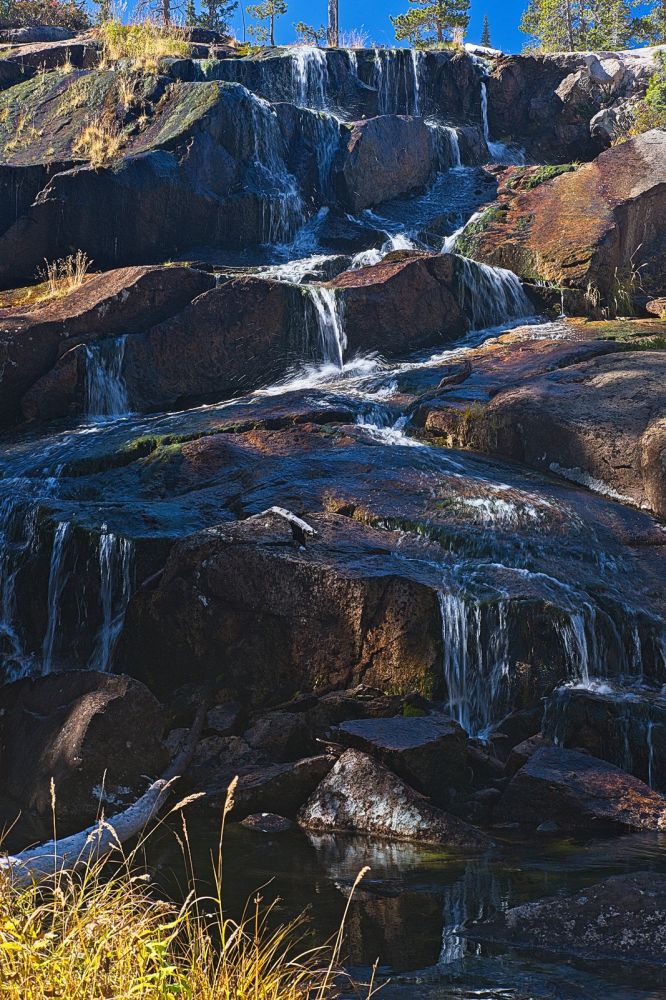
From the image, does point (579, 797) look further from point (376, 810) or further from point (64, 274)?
point (64, 274)

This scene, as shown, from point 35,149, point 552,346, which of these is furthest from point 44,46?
point 552,346

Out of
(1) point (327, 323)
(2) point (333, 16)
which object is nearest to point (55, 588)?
(1) point (327, 323)

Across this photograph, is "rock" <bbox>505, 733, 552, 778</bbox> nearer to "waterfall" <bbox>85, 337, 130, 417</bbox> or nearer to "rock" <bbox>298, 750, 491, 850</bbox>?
"rock" <bbox>298, 750, 491, 850</bbox>

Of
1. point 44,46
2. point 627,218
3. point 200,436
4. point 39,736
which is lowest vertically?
point 39,736

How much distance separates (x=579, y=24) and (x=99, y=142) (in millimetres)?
30795

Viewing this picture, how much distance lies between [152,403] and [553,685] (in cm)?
763

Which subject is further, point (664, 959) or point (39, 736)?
point (39, 736)

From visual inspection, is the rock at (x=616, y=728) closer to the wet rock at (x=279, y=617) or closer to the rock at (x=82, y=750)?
the wet rock at (x=279, y=617)

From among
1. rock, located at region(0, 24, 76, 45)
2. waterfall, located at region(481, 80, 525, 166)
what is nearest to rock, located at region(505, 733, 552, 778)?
waterfall, located at region(481, 80, 525, 166)

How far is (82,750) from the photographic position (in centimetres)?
739

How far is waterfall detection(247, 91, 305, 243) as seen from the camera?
19.0 meters

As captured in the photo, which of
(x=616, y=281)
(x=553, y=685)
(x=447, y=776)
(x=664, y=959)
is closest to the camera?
(x=664, y=959)

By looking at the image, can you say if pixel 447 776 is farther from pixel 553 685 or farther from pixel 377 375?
pixel 377 375

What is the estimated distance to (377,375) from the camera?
14492 millimetres
